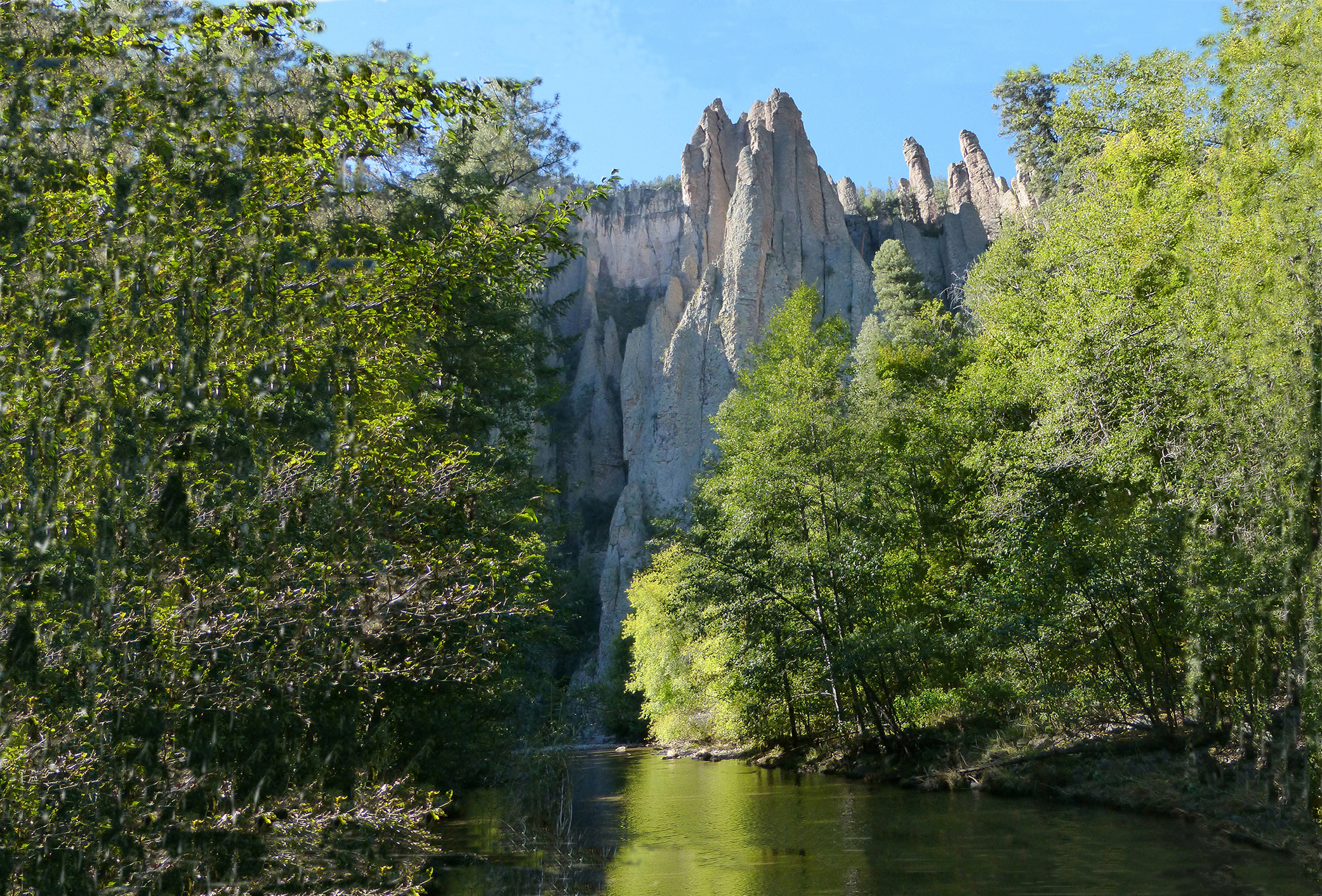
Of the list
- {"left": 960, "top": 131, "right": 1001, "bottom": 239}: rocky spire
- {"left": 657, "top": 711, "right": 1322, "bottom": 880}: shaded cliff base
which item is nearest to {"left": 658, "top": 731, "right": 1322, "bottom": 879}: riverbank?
{"left": 657, "top": 711, "right": 1322, "bottom": 880}: shaded cliff base

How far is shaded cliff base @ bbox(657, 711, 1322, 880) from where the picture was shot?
10.3 metres

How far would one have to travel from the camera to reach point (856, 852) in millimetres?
11688

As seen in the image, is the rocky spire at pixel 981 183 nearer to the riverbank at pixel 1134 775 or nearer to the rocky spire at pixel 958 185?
the rocky spire at pixel 958 185

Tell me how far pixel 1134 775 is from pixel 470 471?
491 inches

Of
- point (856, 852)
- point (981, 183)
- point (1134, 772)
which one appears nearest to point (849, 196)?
point (981, 183)

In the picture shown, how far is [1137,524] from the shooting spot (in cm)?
1412

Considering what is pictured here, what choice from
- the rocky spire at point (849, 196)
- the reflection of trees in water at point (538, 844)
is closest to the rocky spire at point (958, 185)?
the rocky spire at point (849, 196)

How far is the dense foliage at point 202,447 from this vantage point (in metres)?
3.63

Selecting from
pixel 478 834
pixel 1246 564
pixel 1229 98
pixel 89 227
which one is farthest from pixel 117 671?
pixel 1229 98

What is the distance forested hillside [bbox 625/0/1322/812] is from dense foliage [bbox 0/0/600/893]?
30.0 feet

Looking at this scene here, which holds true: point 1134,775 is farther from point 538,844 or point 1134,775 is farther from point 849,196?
point 849,196

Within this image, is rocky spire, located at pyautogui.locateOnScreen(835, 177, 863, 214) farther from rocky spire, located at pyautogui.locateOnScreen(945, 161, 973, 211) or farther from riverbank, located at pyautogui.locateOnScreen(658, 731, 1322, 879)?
riverbank, located at pyautogui.locateOnScreen(658, 731, 1322, 879)

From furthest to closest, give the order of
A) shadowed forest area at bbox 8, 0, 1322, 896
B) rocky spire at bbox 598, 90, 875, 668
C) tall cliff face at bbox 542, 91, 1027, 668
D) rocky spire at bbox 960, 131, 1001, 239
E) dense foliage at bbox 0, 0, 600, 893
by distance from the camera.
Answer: rocky spire at bbox 960, 131, 1001, 239 → tall cliff face at bbox 542, 91, 1027, 668 → rocky spire at bbox 598, 90, 875, 668 → shadowed forest area at bbox 8, 0, 1322, 896 → dense foliage at bbox 0, 0, 600, 893

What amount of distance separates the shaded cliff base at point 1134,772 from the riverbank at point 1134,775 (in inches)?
0.6
